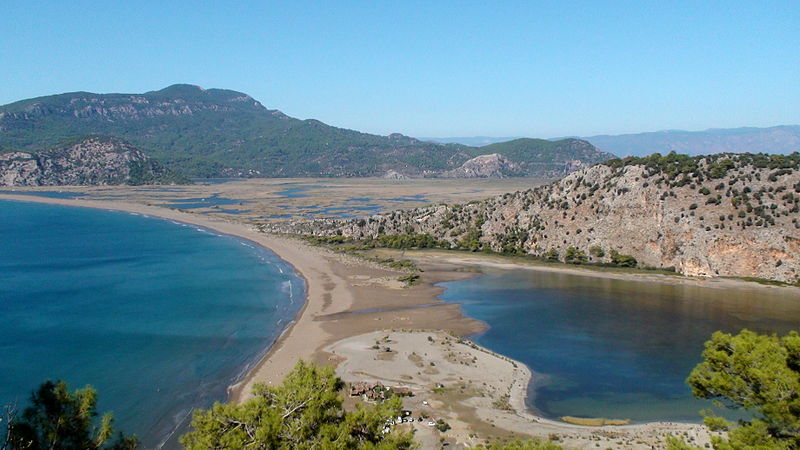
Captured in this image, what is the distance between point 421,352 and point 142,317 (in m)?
23.2

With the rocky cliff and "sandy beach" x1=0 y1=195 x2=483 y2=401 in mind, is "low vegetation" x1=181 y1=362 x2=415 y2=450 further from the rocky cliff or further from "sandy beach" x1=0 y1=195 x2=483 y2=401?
the rocky cliff

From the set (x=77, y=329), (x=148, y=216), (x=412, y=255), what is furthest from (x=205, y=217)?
(x=77, y=329)

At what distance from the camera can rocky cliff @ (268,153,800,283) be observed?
60969 mm

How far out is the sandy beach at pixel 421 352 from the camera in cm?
2516

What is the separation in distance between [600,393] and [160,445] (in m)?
22.0

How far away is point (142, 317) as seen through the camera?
4497cm

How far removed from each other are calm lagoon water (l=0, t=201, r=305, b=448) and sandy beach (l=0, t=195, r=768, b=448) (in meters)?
2.28

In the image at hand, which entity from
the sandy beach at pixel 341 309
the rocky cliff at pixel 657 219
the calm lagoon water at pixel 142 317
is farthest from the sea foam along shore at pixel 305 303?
the rocky cliff at pixel 657 219

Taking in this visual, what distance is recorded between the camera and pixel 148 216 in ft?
384

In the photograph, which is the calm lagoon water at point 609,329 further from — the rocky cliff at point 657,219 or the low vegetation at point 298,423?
the low vegetation at point 298,423

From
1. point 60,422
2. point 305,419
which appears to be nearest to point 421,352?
point 305,419

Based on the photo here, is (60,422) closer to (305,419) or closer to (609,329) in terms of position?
(305,419)

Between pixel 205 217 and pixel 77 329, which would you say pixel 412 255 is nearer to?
A: pixel 77 329

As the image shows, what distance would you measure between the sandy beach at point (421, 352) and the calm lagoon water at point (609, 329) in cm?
201
